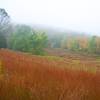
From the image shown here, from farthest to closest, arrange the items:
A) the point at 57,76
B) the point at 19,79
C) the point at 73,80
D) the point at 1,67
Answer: the point at 1,67, the point at 57,76, the point at 73,80, the point at 19,79

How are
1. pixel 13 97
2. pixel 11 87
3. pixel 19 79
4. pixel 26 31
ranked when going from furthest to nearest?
pixel 26 31 → pixel 19 79 → pixel 11 87 → pixel 13 97

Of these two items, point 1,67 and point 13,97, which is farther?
point 1,67

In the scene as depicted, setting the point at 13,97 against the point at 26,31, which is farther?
the point at 26,31

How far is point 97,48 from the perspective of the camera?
9875cm

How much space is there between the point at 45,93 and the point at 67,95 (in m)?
0.38

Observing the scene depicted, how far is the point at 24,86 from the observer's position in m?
4.52

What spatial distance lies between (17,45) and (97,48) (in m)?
48.8

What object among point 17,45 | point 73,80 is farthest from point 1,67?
point 17,45

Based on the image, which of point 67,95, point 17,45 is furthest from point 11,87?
point 17,45

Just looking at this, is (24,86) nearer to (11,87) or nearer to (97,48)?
(11,87)

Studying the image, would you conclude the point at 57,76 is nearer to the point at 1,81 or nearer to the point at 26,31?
the point at 1,81

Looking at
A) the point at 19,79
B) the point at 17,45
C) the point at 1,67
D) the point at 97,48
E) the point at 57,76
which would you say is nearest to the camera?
the point at 19,79

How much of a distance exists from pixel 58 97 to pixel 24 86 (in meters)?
0.63

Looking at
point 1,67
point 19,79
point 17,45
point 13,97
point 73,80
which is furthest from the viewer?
point 17,45
